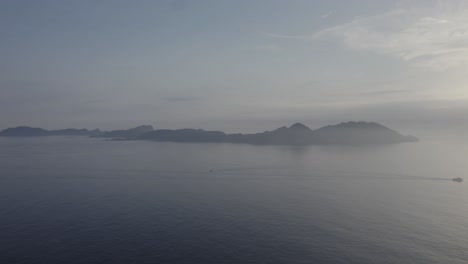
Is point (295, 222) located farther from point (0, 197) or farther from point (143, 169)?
point (143, 169)

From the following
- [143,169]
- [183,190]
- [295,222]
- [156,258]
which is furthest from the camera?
[143,169]

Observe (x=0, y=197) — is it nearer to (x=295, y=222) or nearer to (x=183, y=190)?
(x=183, y=190)

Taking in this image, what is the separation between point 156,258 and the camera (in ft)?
150

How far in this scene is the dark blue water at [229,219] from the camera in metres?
47.6

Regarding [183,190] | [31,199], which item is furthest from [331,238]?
[31,199]

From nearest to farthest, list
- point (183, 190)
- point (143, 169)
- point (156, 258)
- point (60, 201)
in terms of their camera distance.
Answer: point (156, 258) → point (60, 201) → point (183, 190) → point (143, 169)

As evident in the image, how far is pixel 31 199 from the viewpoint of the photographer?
78.4 meters

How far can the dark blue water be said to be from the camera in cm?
4756

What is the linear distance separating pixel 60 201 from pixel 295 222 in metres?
63.7

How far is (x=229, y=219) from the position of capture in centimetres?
6388

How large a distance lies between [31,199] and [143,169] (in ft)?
195

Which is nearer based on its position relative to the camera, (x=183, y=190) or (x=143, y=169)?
(x=183, y=190)

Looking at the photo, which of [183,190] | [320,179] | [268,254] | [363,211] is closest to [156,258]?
[268,254]

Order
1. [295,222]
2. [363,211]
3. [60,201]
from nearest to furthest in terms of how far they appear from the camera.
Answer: [295,222] < [363,211] < [60,201]
